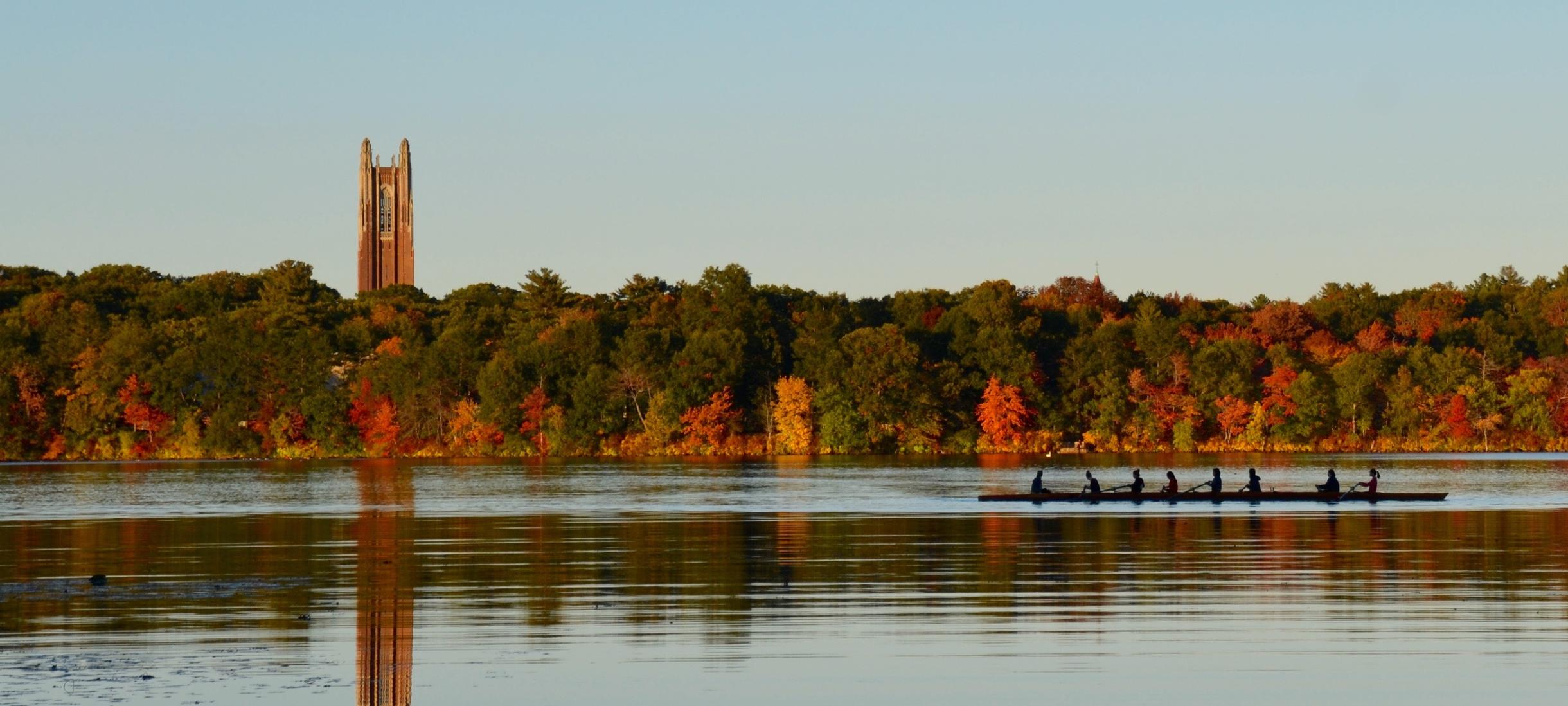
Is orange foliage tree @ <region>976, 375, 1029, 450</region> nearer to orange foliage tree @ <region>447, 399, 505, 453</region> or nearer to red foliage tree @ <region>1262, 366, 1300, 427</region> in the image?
red foliage tree @ <region>1262, 366, 1300, 427</region>

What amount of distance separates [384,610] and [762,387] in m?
94.8

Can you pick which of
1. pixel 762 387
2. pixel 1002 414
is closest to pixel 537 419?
pixel 762 387

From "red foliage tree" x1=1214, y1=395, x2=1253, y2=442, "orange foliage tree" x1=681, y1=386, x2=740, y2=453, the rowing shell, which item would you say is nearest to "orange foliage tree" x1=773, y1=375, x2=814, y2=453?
"orange foliage tree" x1=681, y1=386, x2=740, y2=453

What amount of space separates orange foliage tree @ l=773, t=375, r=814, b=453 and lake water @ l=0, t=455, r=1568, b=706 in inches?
2551

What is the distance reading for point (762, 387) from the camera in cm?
12075

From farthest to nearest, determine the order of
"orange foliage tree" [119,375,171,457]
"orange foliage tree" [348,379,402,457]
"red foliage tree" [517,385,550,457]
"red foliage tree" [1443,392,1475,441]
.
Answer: "orange foliage tree" [348,379,402,457]
"orange foliage tree" [119,375,171,457]
"red foliage tree" [517,385,550,457]
"red foliage tree" [1443,392,1475,441]

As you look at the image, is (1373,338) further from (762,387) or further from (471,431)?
(471,431)

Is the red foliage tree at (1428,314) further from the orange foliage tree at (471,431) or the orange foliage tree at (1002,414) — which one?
the orange foliage tree at (471,431)

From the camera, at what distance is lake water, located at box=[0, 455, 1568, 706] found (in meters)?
19.9

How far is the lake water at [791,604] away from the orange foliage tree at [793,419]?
6480 cm

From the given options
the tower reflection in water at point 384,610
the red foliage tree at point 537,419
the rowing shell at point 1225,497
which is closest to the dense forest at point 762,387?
the red foliage tree at point 537,419

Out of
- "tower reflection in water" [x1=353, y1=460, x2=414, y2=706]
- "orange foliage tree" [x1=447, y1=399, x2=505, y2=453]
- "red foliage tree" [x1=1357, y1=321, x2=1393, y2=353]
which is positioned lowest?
"tower reflection in water" [x1=353, y1=460, x2=414, y2=706]

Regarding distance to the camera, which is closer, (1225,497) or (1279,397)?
(1225,497)

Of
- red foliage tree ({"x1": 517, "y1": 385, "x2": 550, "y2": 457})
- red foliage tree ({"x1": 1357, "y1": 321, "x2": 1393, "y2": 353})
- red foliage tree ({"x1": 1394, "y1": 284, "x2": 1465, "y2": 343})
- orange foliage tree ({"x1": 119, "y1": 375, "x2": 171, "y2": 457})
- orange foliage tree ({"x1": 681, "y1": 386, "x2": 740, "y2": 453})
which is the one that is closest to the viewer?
red foliage tree ({"x1": 517, "y1": 385, "x2": 550, "y2": 457})
